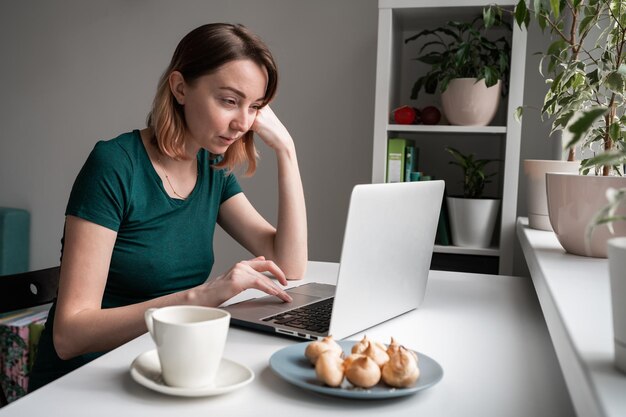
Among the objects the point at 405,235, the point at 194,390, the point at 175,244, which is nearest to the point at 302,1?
the point at 175,244

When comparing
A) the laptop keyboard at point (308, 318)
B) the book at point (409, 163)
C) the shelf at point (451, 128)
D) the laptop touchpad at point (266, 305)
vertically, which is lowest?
the laptop touchpad at point (266, 305)

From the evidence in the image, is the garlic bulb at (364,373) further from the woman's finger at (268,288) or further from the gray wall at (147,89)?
the gray wall at (147,89)

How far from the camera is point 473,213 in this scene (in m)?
2.21

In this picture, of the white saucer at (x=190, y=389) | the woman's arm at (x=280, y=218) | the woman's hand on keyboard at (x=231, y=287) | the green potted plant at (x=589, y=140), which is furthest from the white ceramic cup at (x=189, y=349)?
the woman's arm at (x=280, y=218)

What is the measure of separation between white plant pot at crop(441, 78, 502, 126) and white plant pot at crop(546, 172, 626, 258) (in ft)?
3.25

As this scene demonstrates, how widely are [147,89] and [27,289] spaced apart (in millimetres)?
1801

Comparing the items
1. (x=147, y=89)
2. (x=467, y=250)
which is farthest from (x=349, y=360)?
(x=147, y=89)

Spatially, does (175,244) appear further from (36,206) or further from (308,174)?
(36,206)

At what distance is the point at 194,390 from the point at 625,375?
433mm

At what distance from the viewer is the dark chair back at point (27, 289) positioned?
4.26 feet

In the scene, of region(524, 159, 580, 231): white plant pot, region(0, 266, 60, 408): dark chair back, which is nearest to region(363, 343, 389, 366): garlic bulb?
region(0, 266, 60, 408): dark chair back

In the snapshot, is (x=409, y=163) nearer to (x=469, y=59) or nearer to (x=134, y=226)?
(x=469, y=59)

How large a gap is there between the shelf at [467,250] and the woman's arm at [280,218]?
797mm

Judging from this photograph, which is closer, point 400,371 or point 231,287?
point 400,371
